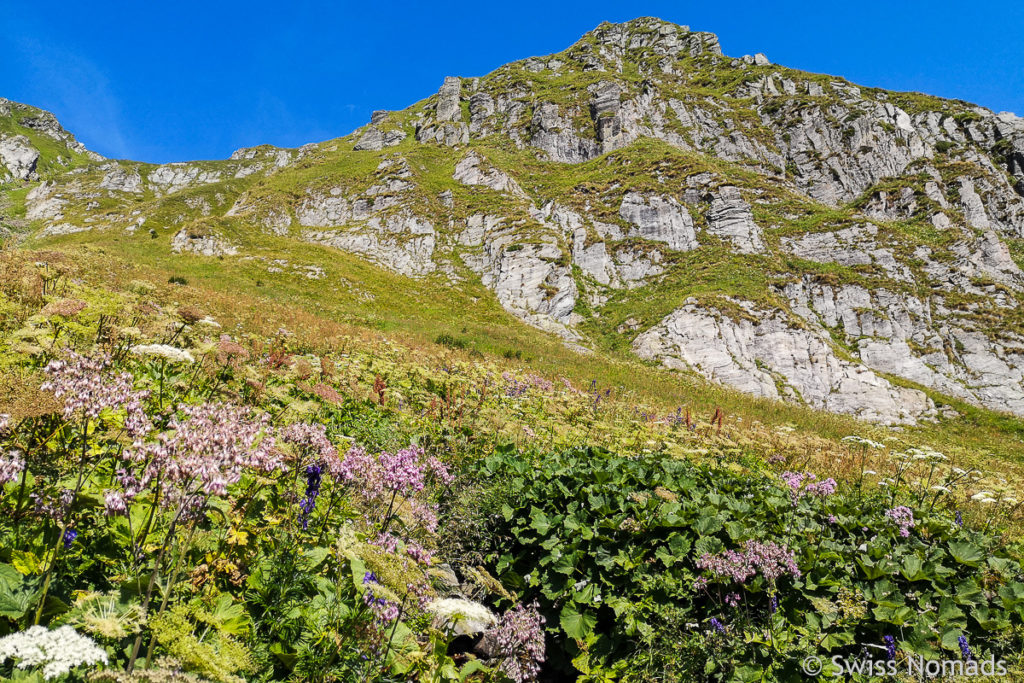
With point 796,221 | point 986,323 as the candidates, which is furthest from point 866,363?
point 796,221

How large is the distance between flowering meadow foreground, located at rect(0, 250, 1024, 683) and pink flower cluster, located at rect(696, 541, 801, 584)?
22mm

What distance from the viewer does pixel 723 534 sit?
4.93 m

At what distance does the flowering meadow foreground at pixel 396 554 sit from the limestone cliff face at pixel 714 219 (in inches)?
1083

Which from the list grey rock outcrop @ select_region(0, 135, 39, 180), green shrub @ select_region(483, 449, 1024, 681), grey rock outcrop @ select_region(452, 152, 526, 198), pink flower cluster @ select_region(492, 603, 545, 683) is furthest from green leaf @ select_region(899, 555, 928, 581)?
→ grey rock outcrop @ select_region(0, 135, 39, 180)

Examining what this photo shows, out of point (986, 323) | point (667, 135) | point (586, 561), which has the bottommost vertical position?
point (586, 561)

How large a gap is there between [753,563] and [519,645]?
249 cm

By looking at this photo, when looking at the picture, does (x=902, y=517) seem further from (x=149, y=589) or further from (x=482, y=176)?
(x=482, y=176)

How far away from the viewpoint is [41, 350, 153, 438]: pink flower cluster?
2.79m

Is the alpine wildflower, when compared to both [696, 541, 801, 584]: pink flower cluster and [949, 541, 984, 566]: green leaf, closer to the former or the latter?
[696, 541, 801, 584]: pink flower cluster

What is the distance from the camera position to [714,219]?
167ft

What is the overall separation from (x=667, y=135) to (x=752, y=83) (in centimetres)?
2853

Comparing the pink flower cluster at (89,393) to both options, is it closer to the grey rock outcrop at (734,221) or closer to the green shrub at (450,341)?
the green shrub at (450,341)

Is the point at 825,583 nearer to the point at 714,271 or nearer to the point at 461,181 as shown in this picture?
the point at 714,271

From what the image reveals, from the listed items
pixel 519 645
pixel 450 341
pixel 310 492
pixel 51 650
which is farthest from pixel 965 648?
pixel 450 341
